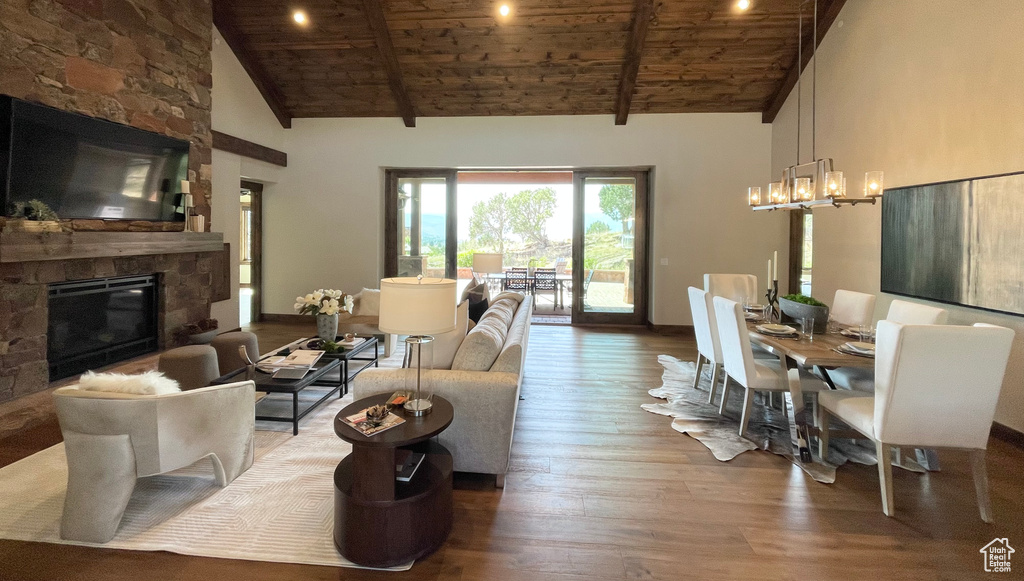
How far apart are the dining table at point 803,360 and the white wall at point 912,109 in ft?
4.90

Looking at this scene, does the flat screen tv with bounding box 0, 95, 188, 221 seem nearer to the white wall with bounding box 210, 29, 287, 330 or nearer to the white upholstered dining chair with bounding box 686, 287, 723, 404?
the white wall with bounding box 210, 29, 287, 330

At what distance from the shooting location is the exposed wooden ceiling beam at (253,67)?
6.12 metres

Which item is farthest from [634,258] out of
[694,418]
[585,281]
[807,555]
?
[807,555]

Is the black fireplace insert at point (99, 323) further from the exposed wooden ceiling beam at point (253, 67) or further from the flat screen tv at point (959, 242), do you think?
the flat screen tv at point (959, 242)

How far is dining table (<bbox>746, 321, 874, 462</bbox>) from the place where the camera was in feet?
9.73

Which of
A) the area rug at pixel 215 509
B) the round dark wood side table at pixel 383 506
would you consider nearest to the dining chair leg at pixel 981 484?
the round dark wood side table at pixel 383 506

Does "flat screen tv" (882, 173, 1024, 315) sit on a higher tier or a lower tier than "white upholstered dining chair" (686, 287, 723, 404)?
higher

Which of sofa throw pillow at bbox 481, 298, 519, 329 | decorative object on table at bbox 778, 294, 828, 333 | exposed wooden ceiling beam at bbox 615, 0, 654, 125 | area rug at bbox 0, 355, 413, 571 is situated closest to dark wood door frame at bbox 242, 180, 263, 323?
area rug at bbox 0, 355, 413, 571

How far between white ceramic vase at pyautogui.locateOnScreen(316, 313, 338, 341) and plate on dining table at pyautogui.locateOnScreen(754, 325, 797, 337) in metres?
3.59

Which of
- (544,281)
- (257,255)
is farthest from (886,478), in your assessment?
(257,255)

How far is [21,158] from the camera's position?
3.61 metres

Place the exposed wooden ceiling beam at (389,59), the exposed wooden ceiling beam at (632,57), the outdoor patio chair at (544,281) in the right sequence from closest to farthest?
the exposed wooden ceiling beam at (632,57) < the exposed wooden ceiling beam at (389,59) < the outdoor patio chair at (544,281)

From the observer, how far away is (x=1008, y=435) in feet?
11.6

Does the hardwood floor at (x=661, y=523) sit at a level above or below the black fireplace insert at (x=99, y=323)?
below
